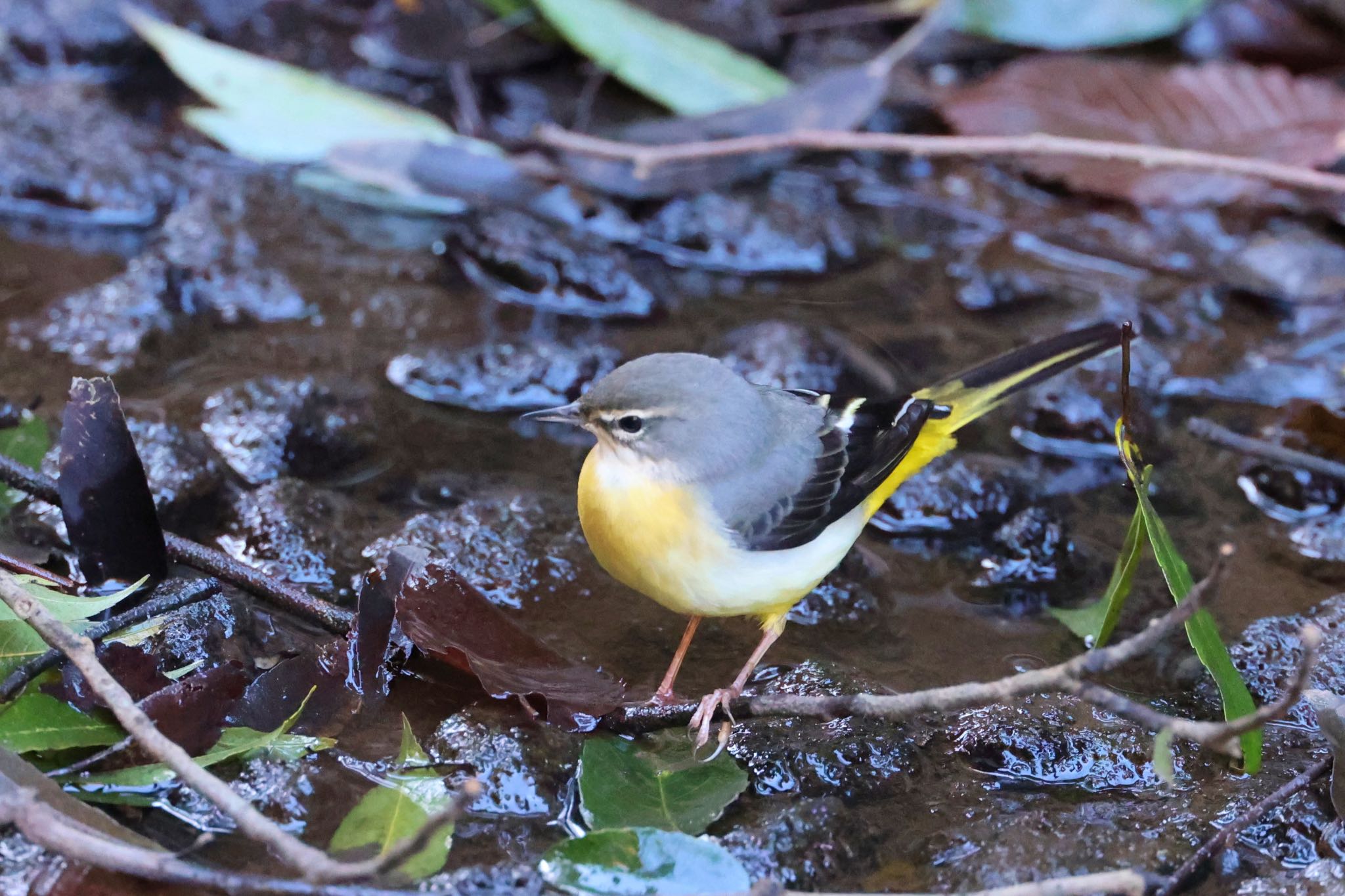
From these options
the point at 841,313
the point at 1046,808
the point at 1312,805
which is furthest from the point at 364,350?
the point at 1312,805

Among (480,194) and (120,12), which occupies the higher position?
(120,12)

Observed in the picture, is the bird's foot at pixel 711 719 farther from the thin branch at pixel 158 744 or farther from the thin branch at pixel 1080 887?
the thin branch at pixel 158 744

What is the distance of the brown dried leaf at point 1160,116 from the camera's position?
5.91m

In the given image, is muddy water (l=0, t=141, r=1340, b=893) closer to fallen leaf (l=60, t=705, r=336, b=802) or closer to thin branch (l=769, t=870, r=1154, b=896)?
fallen leaf (l=60, t=705, r=336, b=802)

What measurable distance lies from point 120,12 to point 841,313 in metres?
4.17

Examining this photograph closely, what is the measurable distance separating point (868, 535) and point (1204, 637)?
1.51 m

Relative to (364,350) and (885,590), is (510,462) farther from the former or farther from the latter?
(885,590)

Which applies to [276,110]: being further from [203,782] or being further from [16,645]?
[203,782]

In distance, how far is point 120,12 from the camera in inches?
251

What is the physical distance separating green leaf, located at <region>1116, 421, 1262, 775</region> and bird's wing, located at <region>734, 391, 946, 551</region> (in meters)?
0.88

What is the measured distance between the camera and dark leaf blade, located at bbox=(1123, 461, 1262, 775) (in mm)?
2744

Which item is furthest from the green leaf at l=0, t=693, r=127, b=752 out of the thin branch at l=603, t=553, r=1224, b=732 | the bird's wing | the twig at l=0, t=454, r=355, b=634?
the bird's wing

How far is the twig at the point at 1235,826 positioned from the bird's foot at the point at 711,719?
1.02 meters

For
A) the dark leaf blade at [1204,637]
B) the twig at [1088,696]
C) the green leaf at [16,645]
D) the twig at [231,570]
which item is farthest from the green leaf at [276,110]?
the dark leaf blade at [1204,637]
